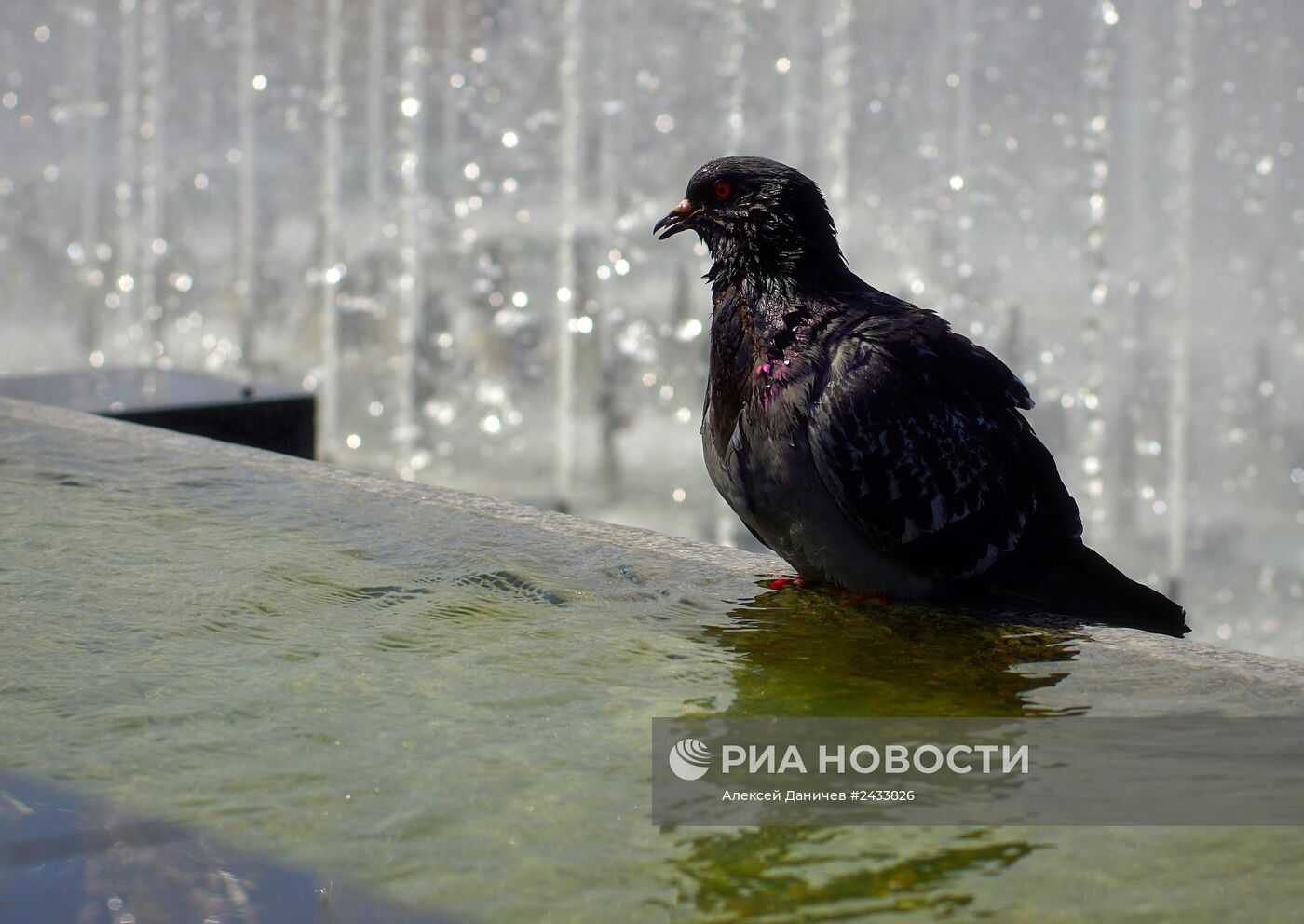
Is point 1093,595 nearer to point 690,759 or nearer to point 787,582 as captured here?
point 787,582

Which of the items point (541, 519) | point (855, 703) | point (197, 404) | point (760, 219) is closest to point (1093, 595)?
→ point (855, 703)

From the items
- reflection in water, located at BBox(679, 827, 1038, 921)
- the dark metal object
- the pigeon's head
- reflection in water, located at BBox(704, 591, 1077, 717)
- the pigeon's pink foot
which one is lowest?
reflection in water, located at BBox(679, 827, 1038, 921)

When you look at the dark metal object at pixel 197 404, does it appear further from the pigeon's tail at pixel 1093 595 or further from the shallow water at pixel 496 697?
the pigeon's tail at pixel 1093 595

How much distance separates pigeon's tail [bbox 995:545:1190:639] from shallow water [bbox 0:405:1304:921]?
211 millimetres

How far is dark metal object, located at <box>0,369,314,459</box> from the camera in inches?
214

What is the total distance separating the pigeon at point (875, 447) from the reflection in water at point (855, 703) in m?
0.13

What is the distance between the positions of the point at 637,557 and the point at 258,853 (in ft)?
4.92

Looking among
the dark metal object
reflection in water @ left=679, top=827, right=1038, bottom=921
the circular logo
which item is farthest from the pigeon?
the dark metal object

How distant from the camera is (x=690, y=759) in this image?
2.15 metres

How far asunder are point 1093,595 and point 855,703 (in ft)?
2.55

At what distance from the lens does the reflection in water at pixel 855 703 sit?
176 centimetres

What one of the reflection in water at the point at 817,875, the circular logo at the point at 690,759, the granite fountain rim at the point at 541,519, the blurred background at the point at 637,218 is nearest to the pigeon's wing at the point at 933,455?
the granite fountain rim at the point at 541,519

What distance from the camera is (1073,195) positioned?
31.2 ft

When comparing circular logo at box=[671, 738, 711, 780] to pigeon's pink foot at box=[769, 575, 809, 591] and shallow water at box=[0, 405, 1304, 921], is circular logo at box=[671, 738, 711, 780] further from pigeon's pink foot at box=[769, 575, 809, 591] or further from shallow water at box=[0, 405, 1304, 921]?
pigeon's pink foot at box=[769, 575, 809, 591]
